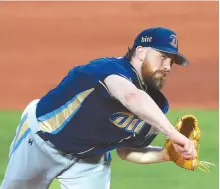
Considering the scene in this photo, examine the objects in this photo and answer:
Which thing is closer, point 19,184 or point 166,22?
point 19,184

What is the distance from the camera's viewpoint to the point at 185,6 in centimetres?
1461

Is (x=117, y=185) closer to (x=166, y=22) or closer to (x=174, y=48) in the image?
(x=174, y=48)

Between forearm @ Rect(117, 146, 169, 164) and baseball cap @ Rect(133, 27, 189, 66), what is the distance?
2.51 ft

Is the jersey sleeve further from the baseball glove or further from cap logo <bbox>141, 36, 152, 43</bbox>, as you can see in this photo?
the baseball glove

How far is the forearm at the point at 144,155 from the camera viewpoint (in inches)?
211

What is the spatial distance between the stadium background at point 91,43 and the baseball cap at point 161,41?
4779 millimetres

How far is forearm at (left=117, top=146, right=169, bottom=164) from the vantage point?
5352 millimetres

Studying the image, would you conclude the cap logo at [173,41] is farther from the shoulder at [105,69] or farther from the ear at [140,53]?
the shoulder at [105,69]

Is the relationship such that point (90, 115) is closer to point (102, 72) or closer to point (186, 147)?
point (102, 72)

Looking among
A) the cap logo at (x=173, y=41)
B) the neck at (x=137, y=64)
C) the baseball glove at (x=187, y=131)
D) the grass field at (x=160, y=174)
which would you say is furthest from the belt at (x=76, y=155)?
the grass field at (x=160, y=174)

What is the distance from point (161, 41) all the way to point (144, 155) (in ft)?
3.14

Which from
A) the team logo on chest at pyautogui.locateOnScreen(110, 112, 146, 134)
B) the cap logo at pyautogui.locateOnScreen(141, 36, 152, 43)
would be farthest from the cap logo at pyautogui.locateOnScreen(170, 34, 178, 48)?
the team logo on chest at pyautogui.locateOnScreen(110, 112, 146, 134)

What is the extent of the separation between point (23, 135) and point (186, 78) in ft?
24.0

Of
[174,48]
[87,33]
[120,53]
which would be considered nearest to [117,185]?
[174,48]
